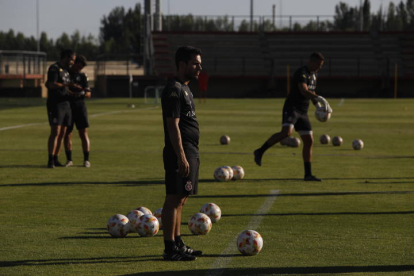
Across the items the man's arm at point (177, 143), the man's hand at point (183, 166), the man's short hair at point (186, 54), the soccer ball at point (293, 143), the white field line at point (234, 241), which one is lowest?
the soccer ball at point (293, 143)

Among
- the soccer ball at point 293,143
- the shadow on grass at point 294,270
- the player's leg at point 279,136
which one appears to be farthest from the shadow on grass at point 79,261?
the soccer ball at point 293,143

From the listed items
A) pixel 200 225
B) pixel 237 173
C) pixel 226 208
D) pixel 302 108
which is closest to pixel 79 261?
pixel 200 225

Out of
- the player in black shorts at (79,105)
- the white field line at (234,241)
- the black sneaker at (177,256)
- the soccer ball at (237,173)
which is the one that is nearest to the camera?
the white field line at (234,241)

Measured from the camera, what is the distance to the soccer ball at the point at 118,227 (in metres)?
9.20

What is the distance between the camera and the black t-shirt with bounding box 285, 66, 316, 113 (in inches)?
571

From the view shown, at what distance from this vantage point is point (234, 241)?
9.05 metres

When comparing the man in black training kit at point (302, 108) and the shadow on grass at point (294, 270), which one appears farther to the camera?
the man in black training kit at point (302, 108)

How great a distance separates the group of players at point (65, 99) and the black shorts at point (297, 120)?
417cm

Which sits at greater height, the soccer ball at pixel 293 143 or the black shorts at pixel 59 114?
the black shorts at pixel 59 114

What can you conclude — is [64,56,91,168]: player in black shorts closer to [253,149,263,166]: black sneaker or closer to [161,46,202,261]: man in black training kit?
[253,149,263,166]: black sneaker

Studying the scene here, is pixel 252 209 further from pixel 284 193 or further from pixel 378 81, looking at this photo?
pixel 378 81

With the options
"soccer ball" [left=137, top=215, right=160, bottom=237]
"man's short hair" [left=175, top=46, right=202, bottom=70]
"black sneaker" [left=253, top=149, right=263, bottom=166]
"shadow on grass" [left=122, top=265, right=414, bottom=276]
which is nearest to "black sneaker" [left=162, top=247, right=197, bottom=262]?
"shadow on grass" [left=122, top=265, right=414, bottom=276]

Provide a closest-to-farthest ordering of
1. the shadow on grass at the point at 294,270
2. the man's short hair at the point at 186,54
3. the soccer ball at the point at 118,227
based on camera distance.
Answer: the shadow on grass at the point at 294,270 → the man's short hair at the point at 186,54 → the soccer ball at the point at 118,227

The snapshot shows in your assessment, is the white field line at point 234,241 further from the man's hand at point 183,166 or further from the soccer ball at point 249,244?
the man's hand at point 183,166
